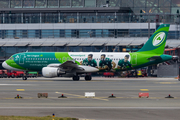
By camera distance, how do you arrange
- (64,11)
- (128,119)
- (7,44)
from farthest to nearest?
1. (64,11)
2. (7,44)
3. (128,119)

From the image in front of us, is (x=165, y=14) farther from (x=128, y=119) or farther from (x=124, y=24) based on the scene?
(x=128, y=119)

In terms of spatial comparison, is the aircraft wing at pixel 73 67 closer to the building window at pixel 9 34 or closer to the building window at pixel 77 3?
the building window at pixel 9 34

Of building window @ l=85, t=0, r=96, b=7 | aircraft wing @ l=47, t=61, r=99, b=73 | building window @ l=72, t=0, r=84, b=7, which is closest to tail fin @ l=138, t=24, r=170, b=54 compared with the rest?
aircraft wing @ l=47, t=61, r=99, b=73

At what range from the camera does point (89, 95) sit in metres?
23.5

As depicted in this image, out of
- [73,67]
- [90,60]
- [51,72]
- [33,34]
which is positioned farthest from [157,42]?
[33,34]

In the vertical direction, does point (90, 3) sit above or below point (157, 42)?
above

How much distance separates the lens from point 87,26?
245 feet

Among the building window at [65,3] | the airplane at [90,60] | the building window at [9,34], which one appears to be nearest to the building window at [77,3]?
the building window at [65,3]

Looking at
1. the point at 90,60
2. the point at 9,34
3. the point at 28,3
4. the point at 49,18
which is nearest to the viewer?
the point at 90,60

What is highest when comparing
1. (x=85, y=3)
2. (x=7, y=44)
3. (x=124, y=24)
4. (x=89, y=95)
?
(x=85, y=3)

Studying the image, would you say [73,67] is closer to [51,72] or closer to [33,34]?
[51,72]

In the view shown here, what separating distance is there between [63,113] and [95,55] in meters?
32.0

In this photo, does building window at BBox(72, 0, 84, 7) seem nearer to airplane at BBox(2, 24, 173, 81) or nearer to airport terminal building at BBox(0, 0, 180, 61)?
airport terminal building at BBox(0, 0, 180, 61)

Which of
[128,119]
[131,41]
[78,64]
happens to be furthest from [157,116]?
[131,41]
